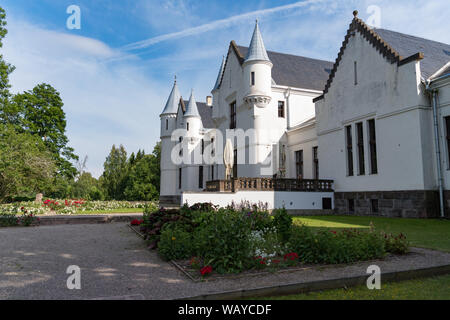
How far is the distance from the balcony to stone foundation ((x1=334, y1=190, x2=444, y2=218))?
1238mm

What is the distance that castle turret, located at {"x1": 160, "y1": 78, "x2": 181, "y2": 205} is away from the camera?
4103cm

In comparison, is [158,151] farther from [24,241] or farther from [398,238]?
[398,238]

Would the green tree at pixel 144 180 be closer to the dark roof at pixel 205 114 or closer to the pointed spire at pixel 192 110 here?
the dark roof at pixel 205 114

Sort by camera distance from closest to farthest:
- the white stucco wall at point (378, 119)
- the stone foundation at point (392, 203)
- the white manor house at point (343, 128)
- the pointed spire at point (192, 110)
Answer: the stone foundation at point (392, 203)
the white manor house at point (343, 128)
the white stucco wall at point (378, 119)
the pointed spire at point (192, 110)

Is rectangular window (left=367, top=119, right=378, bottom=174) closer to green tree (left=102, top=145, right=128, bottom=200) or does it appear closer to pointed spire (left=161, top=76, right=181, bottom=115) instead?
pointed spire (left=161, top=76, right=181, bottom=115)

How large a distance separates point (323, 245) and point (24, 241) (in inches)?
332

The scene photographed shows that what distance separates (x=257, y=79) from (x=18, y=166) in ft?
62.4

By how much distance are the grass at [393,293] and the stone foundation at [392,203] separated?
11.9m

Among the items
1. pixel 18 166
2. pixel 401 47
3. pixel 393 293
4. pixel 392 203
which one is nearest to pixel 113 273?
pixel 393 293

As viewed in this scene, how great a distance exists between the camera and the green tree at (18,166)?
20.9 metres

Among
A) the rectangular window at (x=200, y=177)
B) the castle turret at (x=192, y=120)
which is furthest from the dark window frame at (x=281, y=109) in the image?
the rectangular window at (x=200, y=177)
